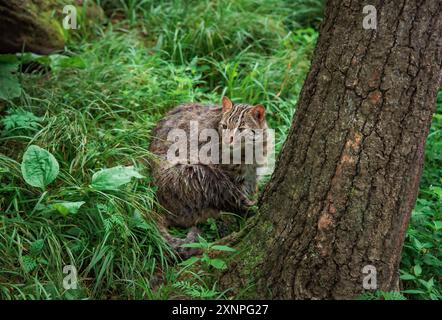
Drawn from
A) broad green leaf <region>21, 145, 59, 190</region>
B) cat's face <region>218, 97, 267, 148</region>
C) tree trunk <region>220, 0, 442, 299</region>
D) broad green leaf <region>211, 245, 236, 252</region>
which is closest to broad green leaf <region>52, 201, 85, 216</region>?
broad green leaf <region>21, 145, 59, 190</region>

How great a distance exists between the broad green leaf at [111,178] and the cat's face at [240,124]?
90 centimetres

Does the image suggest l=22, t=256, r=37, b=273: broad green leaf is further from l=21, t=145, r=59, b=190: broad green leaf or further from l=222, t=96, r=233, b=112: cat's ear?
l=222, t=96, r=233, b=112: cat's ear

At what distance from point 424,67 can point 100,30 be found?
4335 mm

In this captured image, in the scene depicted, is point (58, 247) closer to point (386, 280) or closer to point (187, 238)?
point (187, 238)

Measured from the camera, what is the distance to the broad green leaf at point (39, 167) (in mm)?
3803

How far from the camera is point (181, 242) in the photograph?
4.07 meters

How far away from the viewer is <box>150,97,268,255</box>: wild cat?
448 centimetres

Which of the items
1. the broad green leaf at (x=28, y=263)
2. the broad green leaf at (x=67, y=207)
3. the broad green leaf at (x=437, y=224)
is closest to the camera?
the broad green leaf at (x=28, y=263)

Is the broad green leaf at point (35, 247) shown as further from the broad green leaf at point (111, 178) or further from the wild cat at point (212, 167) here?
the wild cat at point (212, 167)

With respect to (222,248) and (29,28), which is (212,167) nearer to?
(222,248)

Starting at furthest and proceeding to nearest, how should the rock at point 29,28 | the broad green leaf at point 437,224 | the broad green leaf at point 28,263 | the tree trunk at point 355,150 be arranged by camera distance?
1. the rock at point 29,28
2. the broad green leaf at point 437,224
3. the broad green leaf at point 28,263
4. the tree trunk at point 355,150

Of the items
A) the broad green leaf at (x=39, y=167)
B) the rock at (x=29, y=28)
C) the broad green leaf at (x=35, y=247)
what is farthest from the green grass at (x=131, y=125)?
the rock at (x=29, y=28)

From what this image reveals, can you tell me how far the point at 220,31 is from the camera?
251 inches

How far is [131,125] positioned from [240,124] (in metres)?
1.03
